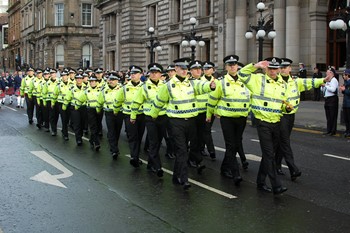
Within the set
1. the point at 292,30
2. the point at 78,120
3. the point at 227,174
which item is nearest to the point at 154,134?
the point at 227,174

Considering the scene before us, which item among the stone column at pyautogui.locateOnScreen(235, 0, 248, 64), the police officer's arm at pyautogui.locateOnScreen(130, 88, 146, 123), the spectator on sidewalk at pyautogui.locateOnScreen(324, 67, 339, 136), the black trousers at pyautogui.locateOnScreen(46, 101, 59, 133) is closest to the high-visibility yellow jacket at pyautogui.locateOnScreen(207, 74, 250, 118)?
the police officer's arm at pyautogui.locateOnScreen(130, 88, 146, 123)

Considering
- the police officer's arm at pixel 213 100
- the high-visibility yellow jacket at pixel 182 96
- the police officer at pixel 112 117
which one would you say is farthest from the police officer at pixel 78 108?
the high-visibility yellow jacket at pixel 182 96

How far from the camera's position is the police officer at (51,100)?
56.6 feet

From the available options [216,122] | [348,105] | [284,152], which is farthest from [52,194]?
[216,122]

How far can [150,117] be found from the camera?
10.2m

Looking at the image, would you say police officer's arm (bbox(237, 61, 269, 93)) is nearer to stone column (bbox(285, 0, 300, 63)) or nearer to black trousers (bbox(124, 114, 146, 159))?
black trousers (bbox(124, 114, 146, 159))

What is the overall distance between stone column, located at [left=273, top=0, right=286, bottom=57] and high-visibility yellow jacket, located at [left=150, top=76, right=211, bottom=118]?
24.3 m

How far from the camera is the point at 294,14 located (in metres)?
31.5

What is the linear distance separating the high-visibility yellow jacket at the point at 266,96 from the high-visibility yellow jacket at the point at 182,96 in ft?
2.42

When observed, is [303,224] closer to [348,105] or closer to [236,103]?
[236,103]

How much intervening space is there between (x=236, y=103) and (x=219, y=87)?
452 millimetres

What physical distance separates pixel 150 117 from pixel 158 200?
95.3 inches

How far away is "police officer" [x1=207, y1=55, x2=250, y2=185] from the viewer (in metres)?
9.28

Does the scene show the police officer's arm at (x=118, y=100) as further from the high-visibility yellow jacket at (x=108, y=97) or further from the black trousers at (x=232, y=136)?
the black trousers at (x=232, y=136)
